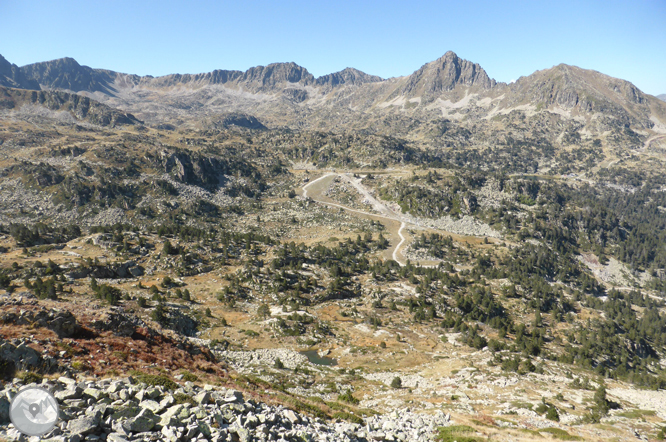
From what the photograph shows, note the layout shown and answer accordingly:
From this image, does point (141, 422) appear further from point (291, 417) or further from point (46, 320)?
point (46, 320)

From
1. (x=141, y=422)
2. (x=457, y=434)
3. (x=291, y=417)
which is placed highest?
(x=141, y=422)

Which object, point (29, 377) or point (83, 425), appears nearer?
point (83, 425)

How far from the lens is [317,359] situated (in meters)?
49.2

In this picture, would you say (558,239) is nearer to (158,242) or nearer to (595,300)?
(595,300)

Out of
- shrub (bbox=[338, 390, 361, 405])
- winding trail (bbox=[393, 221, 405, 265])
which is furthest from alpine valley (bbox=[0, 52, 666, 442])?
winding trail (bbox=[393, 221, 405, 265])

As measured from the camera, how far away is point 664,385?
47.9 meters

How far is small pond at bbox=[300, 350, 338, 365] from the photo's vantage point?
158ft

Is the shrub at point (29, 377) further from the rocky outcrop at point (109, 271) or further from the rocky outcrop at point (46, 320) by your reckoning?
the rocky outcrop at point (109, 271)

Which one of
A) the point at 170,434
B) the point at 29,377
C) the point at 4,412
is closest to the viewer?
the point at 4,412

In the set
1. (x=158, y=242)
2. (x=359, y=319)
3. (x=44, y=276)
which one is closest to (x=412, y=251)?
(x=359, y=319)

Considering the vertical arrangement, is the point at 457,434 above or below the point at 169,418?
below

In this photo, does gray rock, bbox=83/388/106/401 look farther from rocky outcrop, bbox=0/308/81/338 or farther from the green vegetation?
the green vegetation

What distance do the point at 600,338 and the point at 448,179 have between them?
416 feet

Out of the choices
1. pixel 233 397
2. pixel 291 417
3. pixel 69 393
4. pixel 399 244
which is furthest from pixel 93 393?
pixel 399 244
